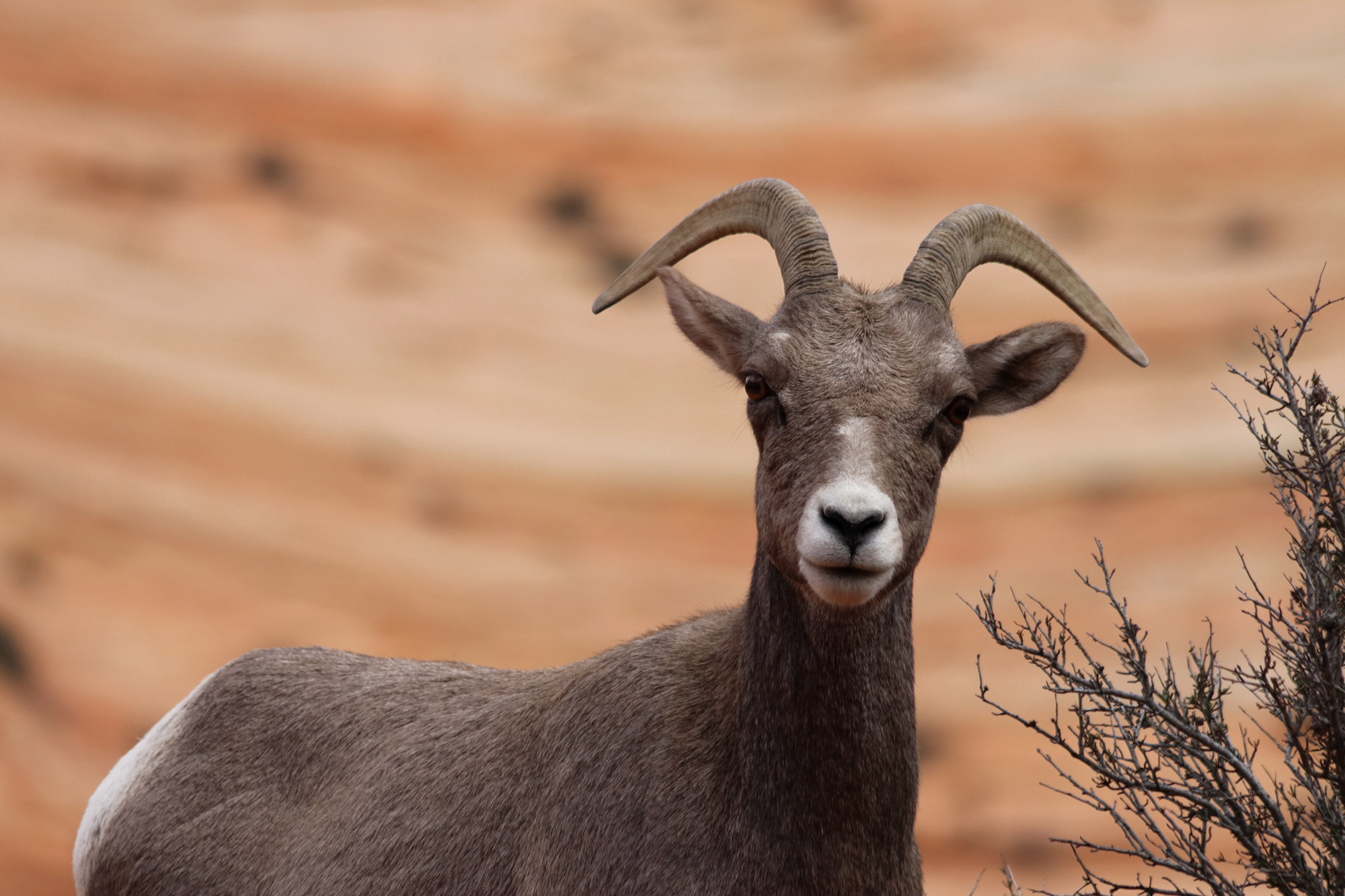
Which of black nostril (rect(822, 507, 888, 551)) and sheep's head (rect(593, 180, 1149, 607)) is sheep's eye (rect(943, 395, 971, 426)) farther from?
black nostril (rect(822, 507, 888, 551))

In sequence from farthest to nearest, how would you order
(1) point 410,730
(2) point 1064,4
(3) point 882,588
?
1. (2) point 1064,4
2. (1) point 410,730
3. (3) point 882,588

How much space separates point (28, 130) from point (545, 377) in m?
5.05

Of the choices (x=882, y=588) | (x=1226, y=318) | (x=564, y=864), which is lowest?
(x=564, y=864)

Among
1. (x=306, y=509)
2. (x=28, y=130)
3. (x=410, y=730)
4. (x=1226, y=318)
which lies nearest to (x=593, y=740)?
(x=410, y=730)

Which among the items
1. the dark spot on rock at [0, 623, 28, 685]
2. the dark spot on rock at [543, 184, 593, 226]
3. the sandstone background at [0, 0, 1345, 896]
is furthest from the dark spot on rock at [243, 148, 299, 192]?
the dark spot on rock at [0, 623, 28, 685]

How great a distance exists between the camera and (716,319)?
4047 mm

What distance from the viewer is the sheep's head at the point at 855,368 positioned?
321 centimetres

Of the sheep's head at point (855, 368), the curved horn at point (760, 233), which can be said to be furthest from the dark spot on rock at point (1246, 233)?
the curved horn at point (760, 233)

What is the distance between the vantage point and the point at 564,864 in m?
3.68

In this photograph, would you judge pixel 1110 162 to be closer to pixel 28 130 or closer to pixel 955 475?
pixel 955 475

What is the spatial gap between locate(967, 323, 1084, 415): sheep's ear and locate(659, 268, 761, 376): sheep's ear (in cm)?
67

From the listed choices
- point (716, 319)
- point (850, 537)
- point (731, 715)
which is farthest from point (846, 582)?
point (716, 319)

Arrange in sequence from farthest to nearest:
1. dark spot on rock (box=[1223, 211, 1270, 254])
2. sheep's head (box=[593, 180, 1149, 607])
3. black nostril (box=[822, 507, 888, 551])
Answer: dark spot on rock (box=[1223, 211, 1270, 254]) → sheep's head (box=[593, 180, 1149, 607]) → black nostril (box=[822, 507, 888, 551])

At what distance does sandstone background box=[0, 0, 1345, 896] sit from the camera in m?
10.9
